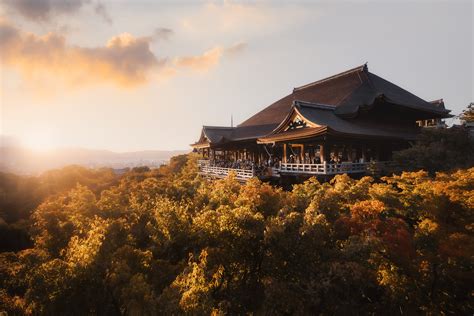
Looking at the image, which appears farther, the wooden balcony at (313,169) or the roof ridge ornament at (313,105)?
the roof ridge ornament at (313,105)

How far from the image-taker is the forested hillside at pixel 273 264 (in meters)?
6.69

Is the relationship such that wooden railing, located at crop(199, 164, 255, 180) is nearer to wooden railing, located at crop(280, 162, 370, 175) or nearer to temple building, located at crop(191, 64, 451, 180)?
temple building, located at crop(191, 64, 451, 180)

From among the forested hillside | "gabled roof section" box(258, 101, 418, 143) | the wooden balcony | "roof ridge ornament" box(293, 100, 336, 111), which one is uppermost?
"roof ridge ornament" box(293, 100, 336, 111)

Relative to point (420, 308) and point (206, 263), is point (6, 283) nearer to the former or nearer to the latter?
point (206, 263)

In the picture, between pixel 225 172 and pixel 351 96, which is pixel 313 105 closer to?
pixel 351 96

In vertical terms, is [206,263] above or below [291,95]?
below

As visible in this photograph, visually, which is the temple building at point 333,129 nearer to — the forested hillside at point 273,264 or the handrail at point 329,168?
the handrail at point 329,168

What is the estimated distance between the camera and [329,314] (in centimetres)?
698

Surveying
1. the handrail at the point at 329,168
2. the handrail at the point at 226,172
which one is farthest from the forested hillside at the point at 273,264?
the handrail at the point at 226,172

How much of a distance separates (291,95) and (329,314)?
34.8 metres

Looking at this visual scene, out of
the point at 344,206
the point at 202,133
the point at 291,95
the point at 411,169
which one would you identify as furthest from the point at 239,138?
the point at 344,206

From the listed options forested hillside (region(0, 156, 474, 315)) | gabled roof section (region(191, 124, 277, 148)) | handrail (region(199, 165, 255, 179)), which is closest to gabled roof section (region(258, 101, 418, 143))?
handrail (region(199, 165, 255, 179))

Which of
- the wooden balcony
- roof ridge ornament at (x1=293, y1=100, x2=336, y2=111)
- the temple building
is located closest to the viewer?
the wooden balcony

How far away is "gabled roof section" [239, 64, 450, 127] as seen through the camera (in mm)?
25688
